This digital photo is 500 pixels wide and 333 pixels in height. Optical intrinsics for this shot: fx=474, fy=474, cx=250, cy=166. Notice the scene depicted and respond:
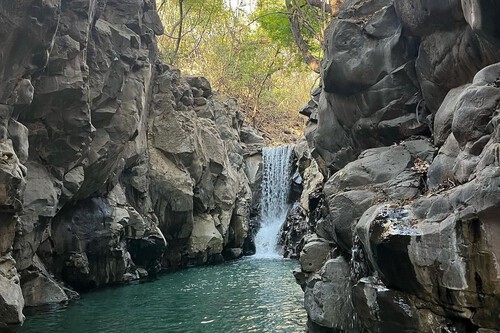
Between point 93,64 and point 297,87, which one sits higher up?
point 297,87

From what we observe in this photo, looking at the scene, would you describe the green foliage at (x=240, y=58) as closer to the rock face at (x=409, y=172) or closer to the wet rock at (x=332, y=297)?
the rock face at (x=409, y=172)

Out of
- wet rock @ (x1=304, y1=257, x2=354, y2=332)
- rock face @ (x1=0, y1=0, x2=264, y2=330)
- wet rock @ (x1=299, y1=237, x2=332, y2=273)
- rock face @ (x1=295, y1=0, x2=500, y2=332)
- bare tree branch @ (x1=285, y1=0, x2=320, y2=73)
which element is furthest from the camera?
bare tree branch @ (x1=285, y1=0, x2=320, y2=73)

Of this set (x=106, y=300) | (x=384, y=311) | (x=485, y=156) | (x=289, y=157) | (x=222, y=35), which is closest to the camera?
(x=485, y=156)

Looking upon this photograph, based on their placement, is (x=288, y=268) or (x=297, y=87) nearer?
(x=288, y=268)

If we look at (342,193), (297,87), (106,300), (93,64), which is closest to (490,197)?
(342,193)

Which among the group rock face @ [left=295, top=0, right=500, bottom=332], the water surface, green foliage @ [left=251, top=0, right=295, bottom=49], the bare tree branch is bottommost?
the water surface

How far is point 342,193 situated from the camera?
11172mm

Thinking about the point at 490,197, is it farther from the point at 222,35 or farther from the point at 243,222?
the point at 222,35

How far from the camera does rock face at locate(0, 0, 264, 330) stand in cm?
1202

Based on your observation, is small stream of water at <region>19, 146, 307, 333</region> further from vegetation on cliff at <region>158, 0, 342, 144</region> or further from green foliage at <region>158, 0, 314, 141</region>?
green foliage at <region>158, 0, 314, 141</region>

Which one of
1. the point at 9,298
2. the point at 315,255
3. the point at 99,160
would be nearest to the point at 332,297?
the point at 315,255

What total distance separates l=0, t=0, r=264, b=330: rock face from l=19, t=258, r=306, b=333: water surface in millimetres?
1349

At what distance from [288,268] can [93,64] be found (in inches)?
533

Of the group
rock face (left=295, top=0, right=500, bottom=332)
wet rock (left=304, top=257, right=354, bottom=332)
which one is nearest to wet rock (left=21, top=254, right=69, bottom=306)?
rock face (left=295, top=0, right=500, bottom=332)
